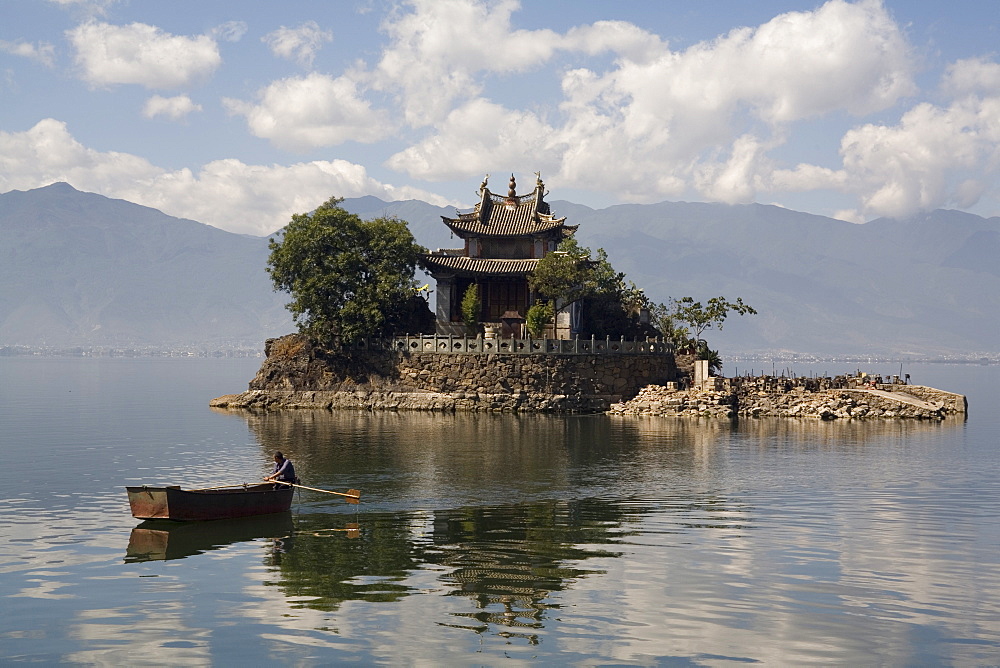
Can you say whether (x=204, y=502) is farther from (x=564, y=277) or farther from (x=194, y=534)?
(x=564, y=277)

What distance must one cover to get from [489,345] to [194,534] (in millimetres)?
46999

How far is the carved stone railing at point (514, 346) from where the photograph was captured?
76312mm

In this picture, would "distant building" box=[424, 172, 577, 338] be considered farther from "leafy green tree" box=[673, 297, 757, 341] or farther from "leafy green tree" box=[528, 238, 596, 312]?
"leafy green tree" box=[673, 297, 757, 341]

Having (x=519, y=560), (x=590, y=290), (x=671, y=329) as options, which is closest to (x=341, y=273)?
(x=590, y=290)

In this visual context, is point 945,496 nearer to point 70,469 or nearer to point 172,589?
point 172,589

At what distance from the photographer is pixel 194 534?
31.0 meters

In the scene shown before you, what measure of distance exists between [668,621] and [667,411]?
52420 millimetres

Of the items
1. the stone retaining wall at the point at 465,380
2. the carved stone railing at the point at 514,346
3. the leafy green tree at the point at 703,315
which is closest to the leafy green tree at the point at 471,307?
the carved stone railing at the point at 514,346

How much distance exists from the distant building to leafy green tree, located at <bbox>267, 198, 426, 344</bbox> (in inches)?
186

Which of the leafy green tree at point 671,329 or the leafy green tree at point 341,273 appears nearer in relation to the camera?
the leafy green tree at point 341,273

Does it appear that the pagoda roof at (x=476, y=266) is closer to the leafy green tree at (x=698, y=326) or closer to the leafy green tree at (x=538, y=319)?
the leafy green tree at (x=538, y=319)

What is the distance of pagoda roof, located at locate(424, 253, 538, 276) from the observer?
83438 millimetres

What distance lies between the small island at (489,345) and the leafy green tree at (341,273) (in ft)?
0.34

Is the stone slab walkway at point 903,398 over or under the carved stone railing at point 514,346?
under
